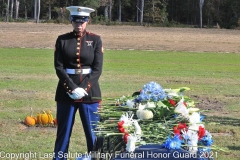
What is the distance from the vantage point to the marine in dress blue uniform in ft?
20.7

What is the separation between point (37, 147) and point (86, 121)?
182cm

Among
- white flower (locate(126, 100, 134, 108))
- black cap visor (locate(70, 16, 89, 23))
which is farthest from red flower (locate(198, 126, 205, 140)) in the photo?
black cap visor (locate(70, 16, 89, 23))

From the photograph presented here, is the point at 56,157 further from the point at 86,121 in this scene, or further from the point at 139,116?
the point at 139,116

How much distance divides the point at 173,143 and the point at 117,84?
1276 cm

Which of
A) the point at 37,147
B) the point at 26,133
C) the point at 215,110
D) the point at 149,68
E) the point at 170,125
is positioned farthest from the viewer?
the point at 149,68

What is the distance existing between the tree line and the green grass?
2252 inches

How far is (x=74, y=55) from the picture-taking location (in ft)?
20.7

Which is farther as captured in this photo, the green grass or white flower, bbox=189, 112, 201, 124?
the green grass

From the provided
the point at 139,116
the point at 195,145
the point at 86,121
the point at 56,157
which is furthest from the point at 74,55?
the point at 195,145

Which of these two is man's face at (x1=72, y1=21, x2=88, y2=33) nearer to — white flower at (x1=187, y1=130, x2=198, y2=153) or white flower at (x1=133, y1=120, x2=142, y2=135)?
white flower at (x1=133, y1=120, x2=142, y2=135)

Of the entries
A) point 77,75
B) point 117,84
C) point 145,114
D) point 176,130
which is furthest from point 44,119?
point 117,84

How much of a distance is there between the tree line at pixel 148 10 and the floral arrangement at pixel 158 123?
81.1m

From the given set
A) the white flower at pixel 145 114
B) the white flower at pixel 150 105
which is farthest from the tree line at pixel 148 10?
the white flower at pixel 145 114

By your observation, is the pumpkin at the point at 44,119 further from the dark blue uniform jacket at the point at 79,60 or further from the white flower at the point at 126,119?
the white flower at the point at 126,119
